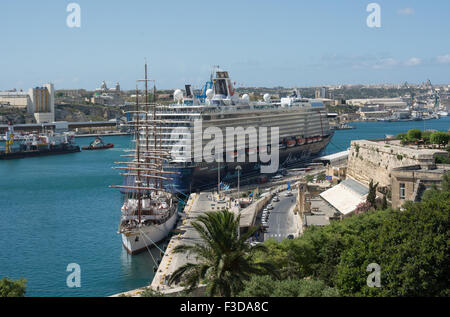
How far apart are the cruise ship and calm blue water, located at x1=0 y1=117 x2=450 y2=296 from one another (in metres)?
3.61

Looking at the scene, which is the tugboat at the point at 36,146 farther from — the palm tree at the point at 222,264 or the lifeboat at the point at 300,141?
the palm tree at the point at 222,264

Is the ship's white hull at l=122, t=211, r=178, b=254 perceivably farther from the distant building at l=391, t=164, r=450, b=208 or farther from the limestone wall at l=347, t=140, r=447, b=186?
the limestone wall at l=347, t=140, r=447, b=186

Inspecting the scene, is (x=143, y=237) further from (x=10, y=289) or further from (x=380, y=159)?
(x=380, y=159)

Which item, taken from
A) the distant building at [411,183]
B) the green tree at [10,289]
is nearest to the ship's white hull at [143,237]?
the distant building at [411,183]

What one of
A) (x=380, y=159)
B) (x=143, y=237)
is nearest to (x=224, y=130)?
(x=380, y=159)

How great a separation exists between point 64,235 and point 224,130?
16859 millimetres

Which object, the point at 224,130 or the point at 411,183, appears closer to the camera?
the point at 411,183

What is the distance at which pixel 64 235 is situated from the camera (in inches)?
997

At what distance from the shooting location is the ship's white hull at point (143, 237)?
73.0 feet

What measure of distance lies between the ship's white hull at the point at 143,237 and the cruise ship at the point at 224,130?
8320 mm

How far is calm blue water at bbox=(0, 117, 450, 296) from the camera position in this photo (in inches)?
758

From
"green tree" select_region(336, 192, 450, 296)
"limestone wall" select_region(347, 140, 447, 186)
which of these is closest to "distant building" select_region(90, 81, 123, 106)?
"limestone wall" select_region(347, 140, 447, 186)
